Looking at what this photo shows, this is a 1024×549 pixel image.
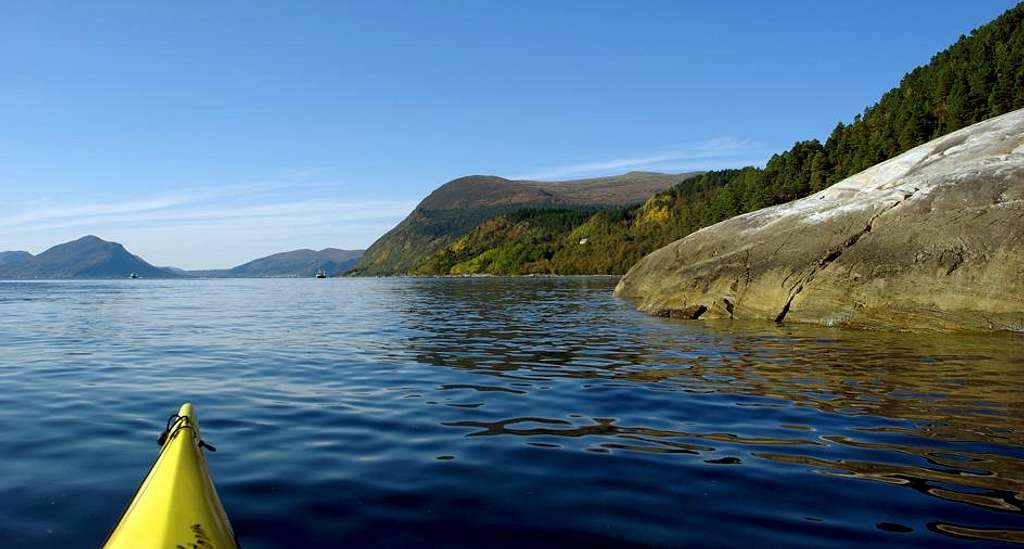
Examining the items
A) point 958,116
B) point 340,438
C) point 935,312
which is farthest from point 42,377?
point 958,116

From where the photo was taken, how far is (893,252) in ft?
63.0

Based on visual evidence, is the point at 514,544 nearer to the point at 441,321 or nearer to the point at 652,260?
the point at 441,321

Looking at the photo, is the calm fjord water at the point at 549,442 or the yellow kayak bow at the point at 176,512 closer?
the yellow kayak bow at the point at 176,512

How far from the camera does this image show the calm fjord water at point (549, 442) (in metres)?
5.13

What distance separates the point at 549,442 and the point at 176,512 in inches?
176

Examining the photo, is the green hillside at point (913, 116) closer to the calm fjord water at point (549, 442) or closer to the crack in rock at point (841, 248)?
the crack in rock at point (841, 248)

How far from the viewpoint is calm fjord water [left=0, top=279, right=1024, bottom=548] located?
16.8 feet

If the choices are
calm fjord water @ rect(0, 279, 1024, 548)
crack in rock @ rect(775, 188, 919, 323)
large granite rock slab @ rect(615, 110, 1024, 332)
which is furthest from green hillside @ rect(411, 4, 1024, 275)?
calm fjord water @ rect(0, 279, 1024, 548)

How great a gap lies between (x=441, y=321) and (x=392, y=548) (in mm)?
21634

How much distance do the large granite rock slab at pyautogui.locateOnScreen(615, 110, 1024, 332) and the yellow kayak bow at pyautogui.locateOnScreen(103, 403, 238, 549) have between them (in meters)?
20.1

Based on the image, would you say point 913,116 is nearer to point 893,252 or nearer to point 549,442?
point 893,252

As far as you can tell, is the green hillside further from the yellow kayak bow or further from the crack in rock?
the yellow kayak bow

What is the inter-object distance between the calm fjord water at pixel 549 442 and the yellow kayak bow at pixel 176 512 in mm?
618

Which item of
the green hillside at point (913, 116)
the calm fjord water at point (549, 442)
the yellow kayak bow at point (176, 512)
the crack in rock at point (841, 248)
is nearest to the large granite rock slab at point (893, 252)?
the crack in rock at point (841, 248)
